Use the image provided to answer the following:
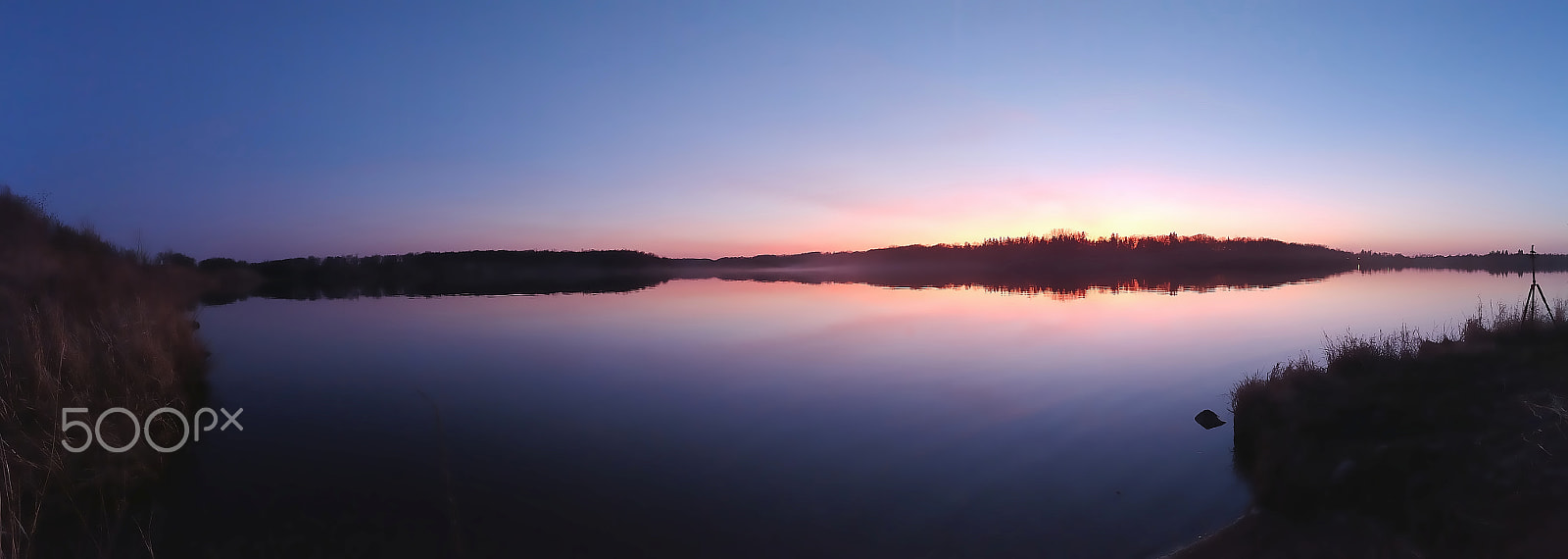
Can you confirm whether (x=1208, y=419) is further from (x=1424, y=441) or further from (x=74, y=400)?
(x=74, y=400)

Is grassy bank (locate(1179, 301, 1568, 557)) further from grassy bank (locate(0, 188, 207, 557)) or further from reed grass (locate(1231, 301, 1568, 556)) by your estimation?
grassy bank (locate(0, 188, 207, 557))

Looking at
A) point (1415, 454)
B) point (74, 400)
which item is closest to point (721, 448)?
point (1415, 454)

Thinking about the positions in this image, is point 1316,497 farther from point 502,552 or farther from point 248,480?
point 248,480

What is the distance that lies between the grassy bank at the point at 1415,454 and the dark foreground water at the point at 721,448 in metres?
0.57

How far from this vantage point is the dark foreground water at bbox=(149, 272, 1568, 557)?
5.75m

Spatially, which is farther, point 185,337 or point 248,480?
point 185,337

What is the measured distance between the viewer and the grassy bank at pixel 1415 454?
4.29 m

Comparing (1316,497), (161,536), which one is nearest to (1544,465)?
(1316,497)

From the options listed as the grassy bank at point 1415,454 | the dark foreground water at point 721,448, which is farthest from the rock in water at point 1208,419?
the grassy bank at point 1415,454

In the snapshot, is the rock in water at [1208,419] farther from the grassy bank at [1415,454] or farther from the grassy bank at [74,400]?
the grassy bank at [74,400]

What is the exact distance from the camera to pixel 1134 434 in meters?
8.78

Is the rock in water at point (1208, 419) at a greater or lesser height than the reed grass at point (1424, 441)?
lesser

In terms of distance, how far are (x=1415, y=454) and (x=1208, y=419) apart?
4.05 meters

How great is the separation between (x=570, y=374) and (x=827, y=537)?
362 inches
